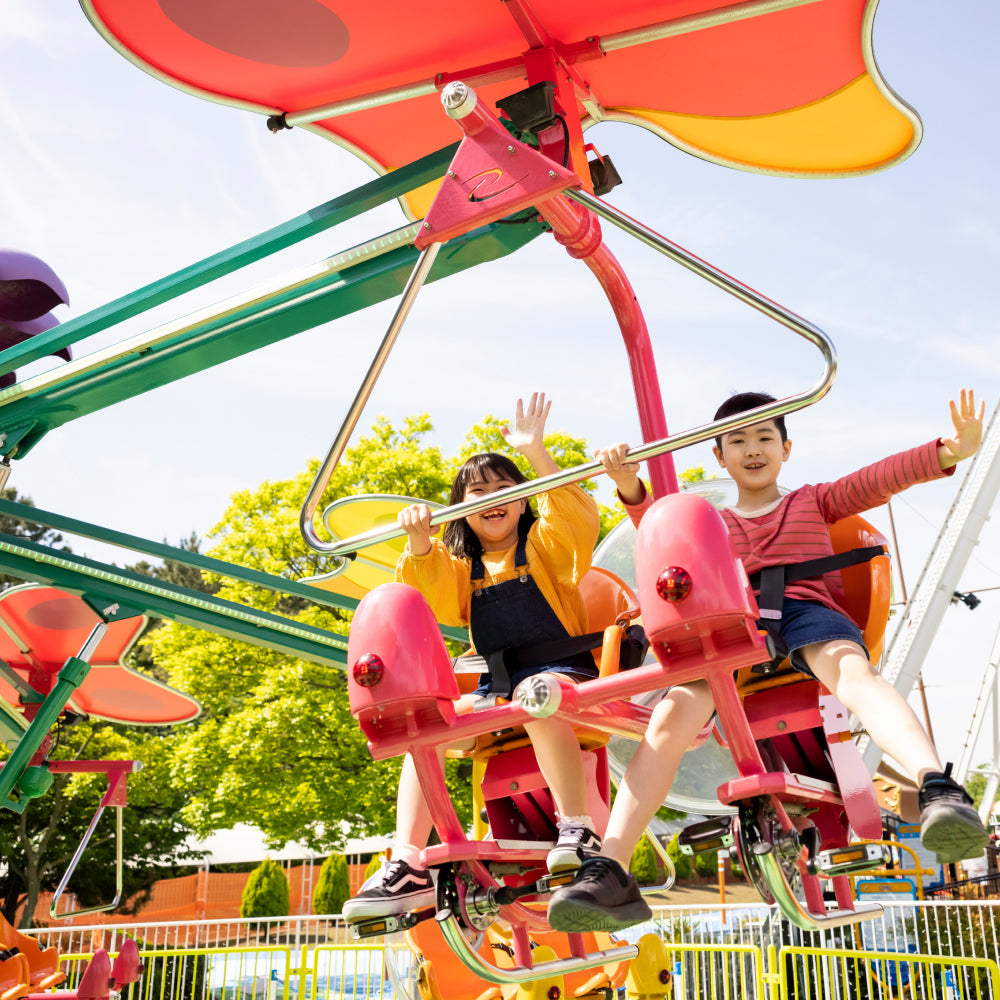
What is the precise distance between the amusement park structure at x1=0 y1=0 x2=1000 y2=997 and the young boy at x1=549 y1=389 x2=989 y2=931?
0.15 metres

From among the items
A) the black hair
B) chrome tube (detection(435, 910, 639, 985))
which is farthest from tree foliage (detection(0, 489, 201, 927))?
chrome tube (detection(435, 910, 639, 985))

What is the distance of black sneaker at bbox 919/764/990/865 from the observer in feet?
6.61

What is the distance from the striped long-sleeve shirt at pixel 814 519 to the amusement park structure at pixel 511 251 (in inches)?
4.7

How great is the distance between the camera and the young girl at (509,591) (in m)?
2.74

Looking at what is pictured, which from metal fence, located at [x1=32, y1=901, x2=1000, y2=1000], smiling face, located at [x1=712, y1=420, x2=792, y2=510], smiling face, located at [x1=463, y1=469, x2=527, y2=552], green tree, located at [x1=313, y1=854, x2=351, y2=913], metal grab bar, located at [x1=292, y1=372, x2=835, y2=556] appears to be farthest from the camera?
green tree, located at [x1=313, y1=854, x2=351, y2=913]

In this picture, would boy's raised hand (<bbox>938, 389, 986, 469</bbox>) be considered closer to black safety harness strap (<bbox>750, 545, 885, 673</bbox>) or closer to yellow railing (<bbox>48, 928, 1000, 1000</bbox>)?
black safety harness strap (<bbox>750, 545, 885, 673</bbox>)

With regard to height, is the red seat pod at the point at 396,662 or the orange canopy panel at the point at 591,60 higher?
the orange canopy panel at the point at 591,60

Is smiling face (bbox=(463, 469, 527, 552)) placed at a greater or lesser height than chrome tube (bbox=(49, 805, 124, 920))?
greater

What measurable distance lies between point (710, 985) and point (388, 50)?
27.9ft

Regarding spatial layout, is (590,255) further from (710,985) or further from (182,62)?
(710,985)

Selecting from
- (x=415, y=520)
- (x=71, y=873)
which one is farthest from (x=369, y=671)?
(x=71, y=873)

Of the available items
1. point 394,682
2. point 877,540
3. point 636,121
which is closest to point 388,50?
point 636,121

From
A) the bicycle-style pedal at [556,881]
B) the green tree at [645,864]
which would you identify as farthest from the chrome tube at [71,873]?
the green tree at [645,864]

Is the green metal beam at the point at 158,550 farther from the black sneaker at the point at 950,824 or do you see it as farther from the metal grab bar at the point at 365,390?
the black sneaker at the point at 950,824
